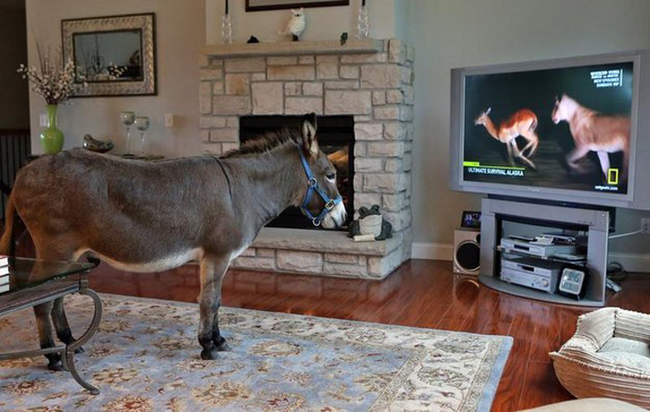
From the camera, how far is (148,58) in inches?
238

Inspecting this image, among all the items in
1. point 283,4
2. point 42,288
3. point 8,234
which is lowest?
point 42,288

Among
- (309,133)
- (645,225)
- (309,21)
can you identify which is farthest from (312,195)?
(645,225)

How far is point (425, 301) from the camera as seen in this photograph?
13.7 feet

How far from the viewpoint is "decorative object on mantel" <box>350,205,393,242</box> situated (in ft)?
15.9

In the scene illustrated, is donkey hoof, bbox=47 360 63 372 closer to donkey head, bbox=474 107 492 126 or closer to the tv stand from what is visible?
the tv stand

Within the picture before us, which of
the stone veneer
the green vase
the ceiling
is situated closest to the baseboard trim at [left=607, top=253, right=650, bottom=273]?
the stone veneer

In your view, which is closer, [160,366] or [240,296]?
[160,366]

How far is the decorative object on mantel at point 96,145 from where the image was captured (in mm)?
5922

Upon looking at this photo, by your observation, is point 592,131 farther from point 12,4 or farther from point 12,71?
point 12,71

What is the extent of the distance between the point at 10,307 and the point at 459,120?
10.9 feet

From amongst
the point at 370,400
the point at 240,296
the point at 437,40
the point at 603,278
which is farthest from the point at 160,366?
the point at 437,40

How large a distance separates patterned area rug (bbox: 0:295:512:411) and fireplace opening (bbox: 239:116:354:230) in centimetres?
169

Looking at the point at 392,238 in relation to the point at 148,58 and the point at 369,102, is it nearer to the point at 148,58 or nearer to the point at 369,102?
the point at 369,102

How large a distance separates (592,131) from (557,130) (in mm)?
242
